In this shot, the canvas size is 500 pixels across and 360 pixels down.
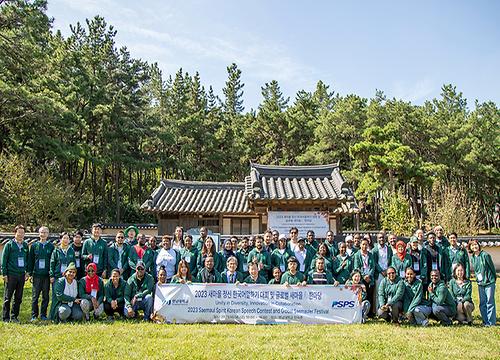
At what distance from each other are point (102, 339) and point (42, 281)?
7.69 feet

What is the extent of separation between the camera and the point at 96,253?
8391 millimetres

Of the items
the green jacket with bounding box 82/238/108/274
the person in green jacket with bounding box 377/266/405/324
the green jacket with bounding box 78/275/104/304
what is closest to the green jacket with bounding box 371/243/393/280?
the person in green jacket with bounding box 377/266/405/324

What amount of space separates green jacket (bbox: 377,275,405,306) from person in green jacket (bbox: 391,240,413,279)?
1.44ft

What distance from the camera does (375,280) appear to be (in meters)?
8.37

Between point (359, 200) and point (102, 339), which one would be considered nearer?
point (102, 339)

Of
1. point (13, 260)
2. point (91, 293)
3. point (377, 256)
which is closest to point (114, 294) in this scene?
point (91, 293)

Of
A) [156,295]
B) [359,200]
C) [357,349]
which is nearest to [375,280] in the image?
[357,349]

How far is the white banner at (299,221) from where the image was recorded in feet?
38.3

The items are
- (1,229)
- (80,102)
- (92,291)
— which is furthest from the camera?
(80,102)

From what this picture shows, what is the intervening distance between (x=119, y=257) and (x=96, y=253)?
18.8 inches

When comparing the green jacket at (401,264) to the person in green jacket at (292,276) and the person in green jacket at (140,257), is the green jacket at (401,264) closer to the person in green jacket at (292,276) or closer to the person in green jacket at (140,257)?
the person in green jacket at (292,276)

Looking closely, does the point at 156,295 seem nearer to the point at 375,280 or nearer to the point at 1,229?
the point at 375,280

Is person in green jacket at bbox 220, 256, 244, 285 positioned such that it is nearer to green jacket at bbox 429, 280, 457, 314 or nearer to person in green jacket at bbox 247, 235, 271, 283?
person in green jacket at bbox 247, 235, 271, 283

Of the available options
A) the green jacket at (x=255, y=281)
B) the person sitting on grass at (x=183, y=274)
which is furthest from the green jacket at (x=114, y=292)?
the green jacket at (x=255, y=281)
